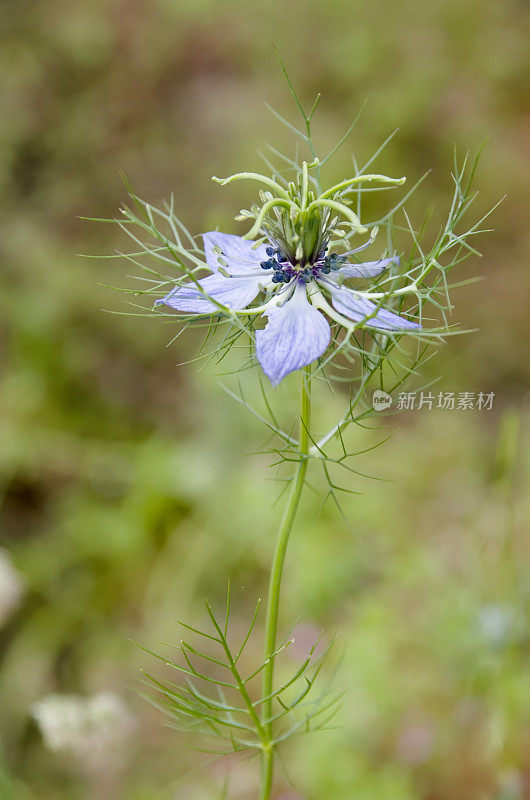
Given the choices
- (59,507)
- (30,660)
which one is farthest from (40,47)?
Result: (30,660)

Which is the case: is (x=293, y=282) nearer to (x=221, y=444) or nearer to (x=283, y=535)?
(x=283, y=535)

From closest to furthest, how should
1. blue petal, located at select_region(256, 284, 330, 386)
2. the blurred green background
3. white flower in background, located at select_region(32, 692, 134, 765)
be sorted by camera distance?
1. blue petal, located at select_region(256, 284, 330, 386)
2. white flower in background, located at select_region(32, 692, 134, 765)
3. the blurred green background

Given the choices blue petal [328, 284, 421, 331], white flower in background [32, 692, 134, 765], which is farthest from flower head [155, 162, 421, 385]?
white flower in background [32, 692, 134, 765]

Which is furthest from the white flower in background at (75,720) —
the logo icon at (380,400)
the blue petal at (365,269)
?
the blue petal at (365,269)

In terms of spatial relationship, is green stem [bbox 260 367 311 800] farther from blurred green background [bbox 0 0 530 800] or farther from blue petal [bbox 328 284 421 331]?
blurred green background [bbox 0 0 530 800]

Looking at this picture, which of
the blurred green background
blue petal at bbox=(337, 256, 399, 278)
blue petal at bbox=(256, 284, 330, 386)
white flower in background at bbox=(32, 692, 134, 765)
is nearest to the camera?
blue petal at bbox=(256, 284, 330, 386)

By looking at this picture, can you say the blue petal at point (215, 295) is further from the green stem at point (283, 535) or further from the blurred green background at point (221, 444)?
the blurred green background at point (221, 444)

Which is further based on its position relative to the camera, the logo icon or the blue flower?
the logo icon

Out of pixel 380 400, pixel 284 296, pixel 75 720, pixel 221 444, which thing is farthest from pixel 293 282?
pixel 221 444
